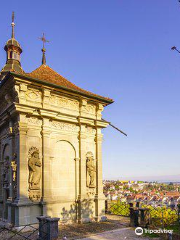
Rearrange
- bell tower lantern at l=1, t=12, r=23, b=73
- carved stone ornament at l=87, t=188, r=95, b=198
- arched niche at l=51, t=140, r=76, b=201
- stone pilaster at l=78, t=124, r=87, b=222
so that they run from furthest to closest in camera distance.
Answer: bell tower lantern at l=1, t=12, r=23, b=73 < carved stone ornament at l=87, t=188, r=95, b=198 < stone pilaster at l=78, t=124, r=87, b=222 < arched niche at l=51, t=140, r=76, b=201

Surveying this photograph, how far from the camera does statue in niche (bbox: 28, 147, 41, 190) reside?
1379 cm

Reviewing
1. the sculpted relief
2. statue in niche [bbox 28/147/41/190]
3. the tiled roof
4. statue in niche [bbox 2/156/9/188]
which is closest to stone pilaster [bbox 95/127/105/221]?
the sculpted relief

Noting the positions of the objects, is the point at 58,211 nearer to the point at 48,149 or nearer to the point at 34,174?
the point at 34,174

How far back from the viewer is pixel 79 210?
15.7 m

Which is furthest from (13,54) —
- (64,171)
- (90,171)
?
(90,171)

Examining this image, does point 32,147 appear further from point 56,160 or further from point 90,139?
point 90,139

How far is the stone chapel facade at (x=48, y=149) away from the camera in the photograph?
13750 millimetres


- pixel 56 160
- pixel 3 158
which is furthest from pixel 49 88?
pixel 3 158

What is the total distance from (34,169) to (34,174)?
0.28 m

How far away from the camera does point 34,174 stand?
13891 mm

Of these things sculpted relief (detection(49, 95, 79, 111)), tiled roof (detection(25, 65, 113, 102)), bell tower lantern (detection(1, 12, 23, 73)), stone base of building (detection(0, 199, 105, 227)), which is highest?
bell tower lantern (detection(1, 12, 23, 73))

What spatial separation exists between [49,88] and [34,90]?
933 mm

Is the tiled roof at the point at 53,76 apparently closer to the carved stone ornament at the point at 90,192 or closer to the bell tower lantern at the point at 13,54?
the carved stone ornament at the point at 90,192

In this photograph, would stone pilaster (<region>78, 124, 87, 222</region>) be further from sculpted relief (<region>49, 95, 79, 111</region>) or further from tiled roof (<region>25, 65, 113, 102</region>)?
tiled roof (<region>25, 65, 113, 102</region>)
